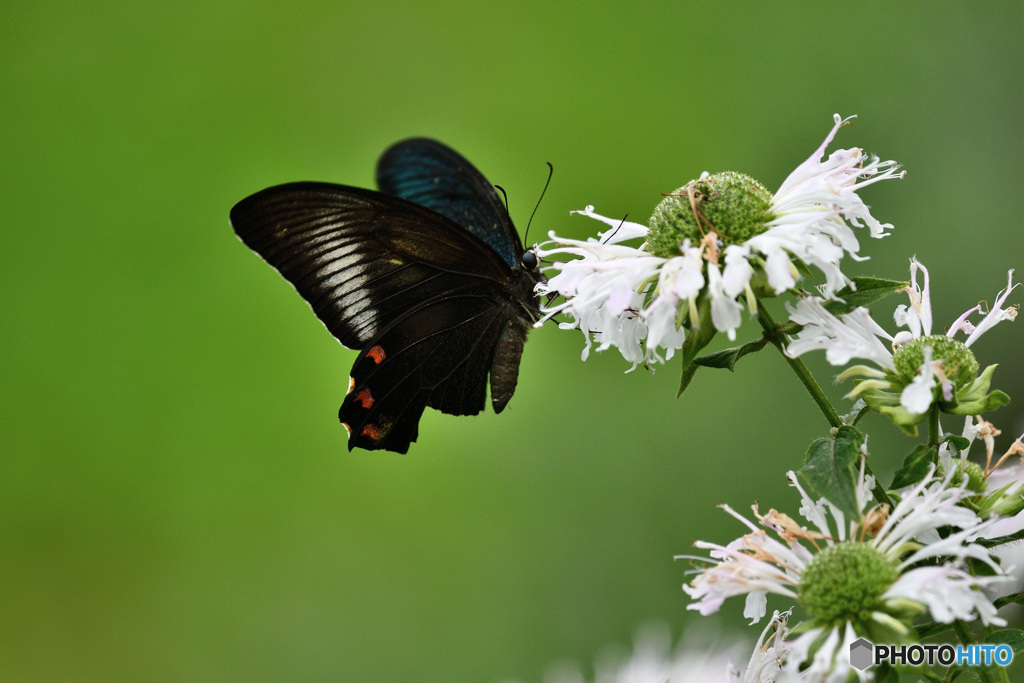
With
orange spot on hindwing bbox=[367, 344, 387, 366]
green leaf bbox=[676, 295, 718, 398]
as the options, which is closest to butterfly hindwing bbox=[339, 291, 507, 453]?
orange spot on hindwing bbox=[367, 344, 387, 366]

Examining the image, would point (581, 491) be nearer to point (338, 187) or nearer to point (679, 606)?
point (679, 606)

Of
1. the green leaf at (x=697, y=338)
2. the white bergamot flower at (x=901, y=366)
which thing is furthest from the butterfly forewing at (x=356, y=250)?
the white bergamot flower at (x=901, y=366)

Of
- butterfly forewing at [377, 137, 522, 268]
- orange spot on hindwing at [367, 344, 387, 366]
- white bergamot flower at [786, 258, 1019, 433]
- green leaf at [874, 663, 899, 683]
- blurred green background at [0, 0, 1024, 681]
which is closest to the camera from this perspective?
green leaf at [874, 663, 899, 683]

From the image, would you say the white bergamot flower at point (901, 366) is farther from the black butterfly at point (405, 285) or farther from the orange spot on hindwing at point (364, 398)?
the orange spot on hindwing at point (364, 398)

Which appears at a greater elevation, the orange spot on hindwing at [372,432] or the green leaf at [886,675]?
the orange spot on hindwing at [372,432]

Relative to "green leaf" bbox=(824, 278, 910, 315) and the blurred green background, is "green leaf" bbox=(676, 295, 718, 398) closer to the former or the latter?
"green leaf" bbox=(824, 278, 910, 315)

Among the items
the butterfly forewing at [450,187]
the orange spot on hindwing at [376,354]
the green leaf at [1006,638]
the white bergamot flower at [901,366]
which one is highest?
the butterfly forewing at [450,187]
